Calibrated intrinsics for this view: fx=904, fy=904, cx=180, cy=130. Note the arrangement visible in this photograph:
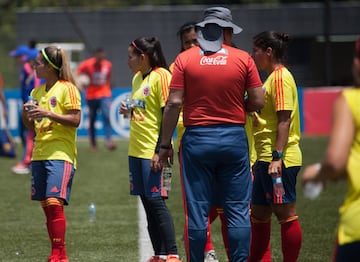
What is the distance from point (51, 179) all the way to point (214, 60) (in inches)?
80.3

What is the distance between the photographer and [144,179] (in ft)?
24.3

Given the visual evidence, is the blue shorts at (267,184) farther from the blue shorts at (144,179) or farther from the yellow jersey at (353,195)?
the yellow jersey at (353,195)

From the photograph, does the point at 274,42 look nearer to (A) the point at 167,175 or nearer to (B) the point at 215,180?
(B) the point at 215,180

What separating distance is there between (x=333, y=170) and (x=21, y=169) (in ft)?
36.9

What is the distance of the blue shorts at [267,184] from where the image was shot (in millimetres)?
6879

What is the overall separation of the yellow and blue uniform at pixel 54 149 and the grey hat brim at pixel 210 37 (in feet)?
5.57

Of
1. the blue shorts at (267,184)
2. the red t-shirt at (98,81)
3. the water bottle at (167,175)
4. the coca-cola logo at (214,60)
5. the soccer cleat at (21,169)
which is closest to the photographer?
the coca-cola logo at (214,60)

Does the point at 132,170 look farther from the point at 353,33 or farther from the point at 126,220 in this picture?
the point at 353,33

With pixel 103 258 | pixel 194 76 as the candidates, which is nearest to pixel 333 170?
pixel 194 76

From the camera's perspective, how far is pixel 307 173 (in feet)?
14.1

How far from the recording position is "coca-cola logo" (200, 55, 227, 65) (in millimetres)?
6129

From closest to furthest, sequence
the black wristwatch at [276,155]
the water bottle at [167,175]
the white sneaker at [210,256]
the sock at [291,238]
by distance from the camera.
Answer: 1. the black wristwatch at [276,155]
2. the sock at [291,238]
3. the water bottle at [167,175]
4. the white sneaker at [210,256]

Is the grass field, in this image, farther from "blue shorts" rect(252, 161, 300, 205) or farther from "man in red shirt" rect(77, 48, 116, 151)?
"man in red shirt" rect(77, 48, 116, 151)

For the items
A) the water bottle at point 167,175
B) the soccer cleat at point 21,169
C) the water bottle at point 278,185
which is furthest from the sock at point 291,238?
the soccer cleat at point 21,169
